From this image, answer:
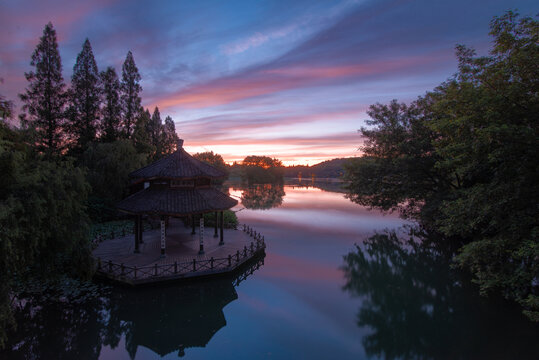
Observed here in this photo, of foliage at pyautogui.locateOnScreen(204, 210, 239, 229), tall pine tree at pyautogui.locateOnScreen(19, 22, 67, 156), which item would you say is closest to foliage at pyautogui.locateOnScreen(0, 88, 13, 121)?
foliage at pyautogui.locateOnScreen(204, 210, 239, 229)

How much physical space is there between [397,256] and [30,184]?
75.3ft

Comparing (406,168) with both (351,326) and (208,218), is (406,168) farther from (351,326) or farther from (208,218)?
(208,218)

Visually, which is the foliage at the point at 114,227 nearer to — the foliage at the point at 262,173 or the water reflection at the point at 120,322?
the water reflection at the point at 120,322

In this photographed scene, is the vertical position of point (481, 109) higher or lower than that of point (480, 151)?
higher

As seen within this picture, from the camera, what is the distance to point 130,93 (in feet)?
114

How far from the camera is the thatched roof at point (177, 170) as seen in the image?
702 inches

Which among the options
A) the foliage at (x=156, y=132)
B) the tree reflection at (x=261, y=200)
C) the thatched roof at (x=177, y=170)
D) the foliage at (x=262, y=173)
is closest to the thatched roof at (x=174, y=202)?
the thatched roof at (x=177, y=170)

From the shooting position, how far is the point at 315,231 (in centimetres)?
2955

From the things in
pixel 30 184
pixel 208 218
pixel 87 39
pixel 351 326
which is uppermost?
pixel 87 39

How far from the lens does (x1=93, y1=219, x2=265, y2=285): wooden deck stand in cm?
1465

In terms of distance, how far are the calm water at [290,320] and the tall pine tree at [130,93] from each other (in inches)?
1049

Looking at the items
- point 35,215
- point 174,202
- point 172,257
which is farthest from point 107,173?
point 35,215

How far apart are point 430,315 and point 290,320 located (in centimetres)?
675

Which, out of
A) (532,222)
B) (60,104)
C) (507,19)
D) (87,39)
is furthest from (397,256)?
(87,39)
